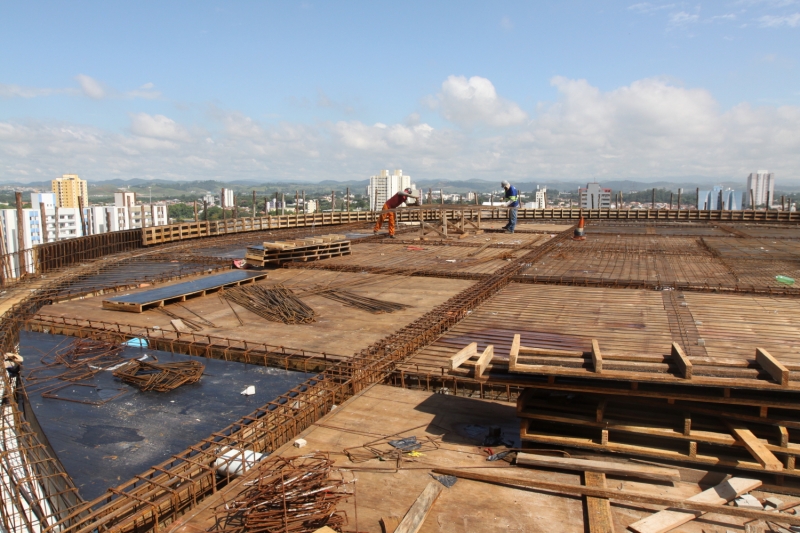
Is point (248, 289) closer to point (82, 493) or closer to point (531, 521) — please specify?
point (82, 493)

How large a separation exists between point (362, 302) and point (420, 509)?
12.1 meters

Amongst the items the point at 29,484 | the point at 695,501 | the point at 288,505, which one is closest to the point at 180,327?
the point at 29,484

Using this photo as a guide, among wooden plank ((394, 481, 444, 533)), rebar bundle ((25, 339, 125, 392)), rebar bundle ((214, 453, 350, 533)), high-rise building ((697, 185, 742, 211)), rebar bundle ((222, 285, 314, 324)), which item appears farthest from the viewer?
high-rise building ((697, 185, 742, 211))

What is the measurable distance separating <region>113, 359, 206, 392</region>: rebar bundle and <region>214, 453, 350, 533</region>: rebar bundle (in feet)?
17.5

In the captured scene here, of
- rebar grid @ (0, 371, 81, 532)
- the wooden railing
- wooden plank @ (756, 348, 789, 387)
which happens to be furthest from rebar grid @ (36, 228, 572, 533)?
the wooden railing

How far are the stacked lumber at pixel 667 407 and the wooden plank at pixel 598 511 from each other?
0.57 m

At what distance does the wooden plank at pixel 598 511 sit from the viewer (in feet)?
18.4

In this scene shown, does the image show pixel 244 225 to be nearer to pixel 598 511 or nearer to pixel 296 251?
pixel 296 251

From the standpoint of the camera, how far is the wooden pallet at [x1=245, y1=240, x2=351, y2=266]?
2470 cm

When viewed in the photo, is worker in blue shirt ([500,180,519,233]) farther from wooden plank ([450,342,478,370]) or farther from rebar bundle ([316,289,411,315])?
wooden plank ([450,342,478,370])

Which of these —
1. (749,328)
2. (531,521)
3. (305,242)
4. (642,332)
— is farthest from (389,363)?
(305,242)

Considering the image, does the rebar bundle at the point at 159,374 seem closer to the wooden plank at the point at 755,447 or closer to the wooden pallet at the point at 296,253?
the wooden plank at the point at 755,447

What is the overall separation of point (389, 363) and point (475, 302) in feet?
21.8

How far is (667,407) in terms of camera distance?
6.97 metres
